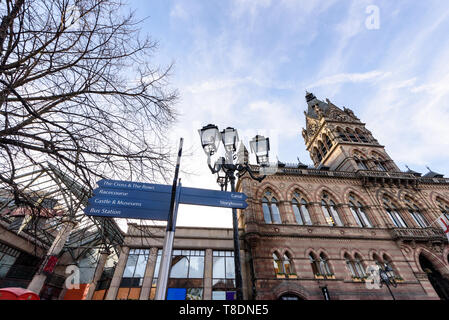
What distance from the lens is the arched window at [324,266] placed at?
12344mm

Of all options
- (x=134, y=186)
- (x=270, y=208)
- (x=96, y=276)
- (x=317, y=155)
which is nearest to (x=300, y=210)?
(x=270, y=208)

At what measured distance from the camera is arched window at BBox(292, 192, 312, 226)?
Result: 14781 millimetres

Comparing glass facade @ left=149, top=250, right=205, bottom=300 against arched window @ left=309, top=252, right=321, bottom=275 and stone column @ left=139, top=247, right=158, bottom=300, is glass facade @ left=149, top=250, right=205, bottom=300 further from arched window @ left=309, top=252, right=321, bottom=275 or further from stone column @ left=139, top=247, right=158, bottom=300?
arched window @ left=309, top=252, right=321, bottom=275

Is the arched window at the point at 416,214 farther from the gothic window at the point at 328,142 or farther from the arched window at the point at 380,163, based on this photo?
the gothic window at the point at 328,142

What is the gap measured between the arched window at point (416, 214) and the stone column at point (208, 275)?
17.1m

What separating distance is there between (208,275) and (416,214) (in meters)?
18.3

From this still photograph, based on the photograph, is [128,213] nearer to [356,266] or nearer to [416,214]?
[356,266]

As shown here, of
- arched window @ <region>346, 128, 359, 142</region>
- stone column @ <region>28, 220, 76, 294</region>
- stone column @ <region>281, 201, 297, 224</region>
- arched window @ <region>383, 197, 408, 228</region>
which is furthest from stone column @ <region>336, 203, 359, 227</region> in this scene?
stone column @ <region>28, 220, 76, 294</region>

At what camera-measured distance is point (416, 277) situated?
12867 millimetres

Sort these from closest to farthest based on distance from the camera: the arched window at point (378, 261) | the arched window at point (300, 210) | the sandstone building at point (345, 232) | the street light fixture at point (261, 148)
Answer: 1. the street light fixture at point (261, 148)
2. the sandstone building at point (345, 232)
3. the arched window at point (378, 261)
4. the arched window at point (300, 210)

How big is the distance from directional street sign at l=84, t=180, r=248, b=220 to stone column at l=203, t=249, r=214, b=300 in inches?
382

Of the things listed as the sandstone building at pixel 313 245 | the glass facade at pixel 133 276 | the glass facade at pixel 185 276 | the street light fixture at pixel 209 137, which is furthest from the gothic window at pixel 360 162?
the glass facade at pixel 133 276

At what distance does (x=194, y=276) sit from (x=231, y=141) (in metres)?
9.91
